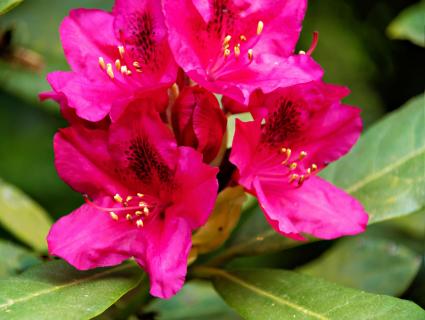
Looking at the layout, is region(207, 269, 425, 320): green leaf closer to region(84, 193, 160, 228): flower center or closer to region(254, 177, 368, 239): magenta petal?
region(254, 177, 368, 239): magenta petal

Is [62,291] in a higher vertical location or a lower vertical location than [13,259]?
higher

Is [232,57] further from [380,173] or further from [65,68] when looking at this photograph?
[65,68]

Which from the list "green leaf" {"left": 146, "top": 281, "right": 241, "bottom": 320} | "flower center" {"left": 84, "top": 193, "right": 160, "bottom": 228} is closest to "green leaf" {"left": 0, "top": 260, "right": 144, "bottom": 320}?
"flower center" {"left": 84, "top": 193, "right": 160, "bottom": 228}

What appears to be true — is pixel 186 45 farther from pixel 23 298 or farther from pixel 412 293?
pixel 412 293

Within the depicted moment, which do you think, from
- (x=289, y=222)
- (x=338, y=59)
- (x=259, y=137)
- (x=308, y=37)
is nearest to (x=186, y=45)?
(x=259, y=137)

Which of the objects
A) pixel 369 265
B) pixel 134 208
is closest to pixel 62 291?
pixel 134 208

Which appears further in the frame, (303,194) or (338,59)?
(338,59)

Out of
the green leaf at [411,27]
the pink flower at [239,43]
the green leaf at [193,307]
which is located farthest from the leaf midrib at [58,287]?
the green leaf at [411,27]
